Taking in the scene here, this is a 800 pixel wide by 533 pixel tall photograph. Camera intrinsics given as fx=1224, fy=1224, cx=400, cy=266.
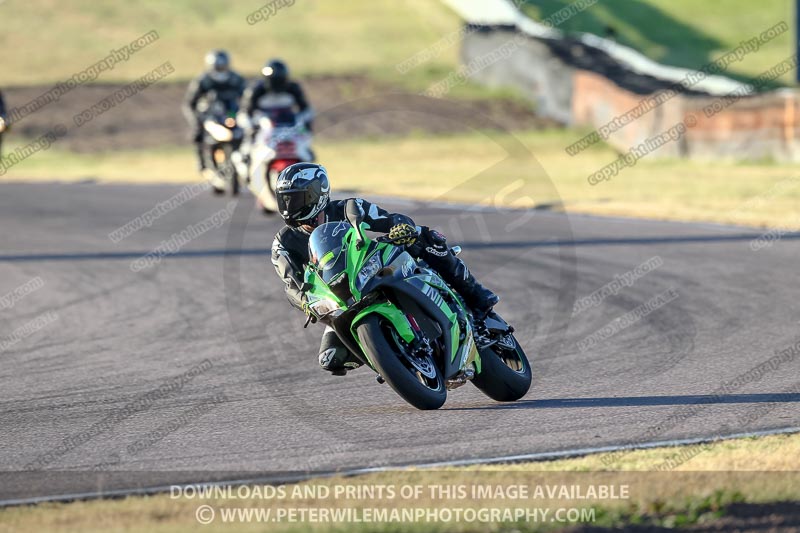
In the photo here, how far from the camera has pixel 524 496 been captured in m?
5.71

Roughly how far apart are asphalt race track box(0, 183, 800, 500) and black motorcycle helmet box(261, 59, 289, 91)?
8.76ft

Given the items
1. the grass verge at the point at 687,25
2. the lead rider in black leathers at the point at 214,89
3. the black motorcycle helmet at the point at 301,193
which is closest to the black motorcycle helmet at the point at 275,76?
the lead rider in black leathers at the point at 214,89

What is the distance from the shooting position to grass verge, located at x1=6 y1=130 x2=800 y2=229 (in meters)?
17.9

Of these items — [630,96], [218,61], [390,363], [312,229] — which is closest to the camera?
[390,363]

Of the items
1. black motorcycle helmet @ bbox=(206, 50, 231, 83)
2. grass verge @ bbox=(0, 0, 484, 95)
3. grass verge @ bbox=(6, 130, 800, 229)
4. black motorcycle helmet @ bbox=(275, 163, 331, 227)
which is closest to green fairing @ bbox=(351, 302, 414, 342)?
black motorcycle helmet @ bbox=(275, 163, 331, 227)

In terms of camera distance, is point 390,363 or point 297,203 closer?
point 390,363

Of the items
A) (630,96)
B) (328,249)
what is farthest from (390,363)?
(630,96)

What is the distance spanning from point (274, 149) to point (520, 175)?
30.0ft

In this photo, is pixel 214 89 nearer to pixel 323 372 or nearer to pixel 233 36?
pixel 323 372

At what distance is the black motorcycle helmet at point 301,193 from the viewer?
288 inches

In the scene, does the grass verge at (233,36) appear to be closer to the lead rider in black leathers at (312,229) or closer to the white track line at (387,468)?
the lead rider in black leathers at (312,229)

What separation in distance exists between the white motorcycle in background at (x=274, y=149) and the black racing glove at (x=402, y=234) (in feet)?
32.3

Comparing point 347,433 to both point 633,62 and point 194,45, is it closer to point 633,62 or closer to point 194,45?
point 633,62

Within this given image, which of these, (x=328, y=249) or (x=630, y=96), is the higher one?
(x=328, y=249)
